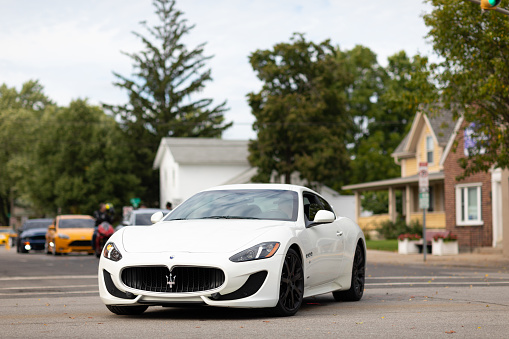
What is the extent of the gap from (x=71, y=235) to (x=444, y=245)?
13.9m

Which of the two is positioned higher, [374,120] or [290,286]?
[374,120]

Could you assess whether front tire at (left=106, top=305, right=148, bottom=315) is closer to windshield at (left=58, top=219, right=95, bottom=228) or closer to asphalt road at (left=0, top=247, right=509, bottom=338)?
asphalt road at (left=0, top=247, right=509, bottom=338)

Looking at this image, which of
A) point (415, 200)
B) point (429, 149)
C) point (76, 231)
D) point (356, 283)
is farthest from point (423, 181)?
point (415, 200)

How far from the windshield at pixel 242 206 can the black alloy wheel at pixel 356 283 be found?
172 cm

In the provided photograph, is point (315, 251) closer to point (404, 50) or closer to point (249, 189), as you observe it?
point (249, 189)

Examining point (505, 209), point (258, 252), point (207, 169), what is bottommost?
point (258, 252)

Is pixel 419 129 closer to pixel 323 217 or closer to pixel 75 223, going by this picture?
pixel 75 223

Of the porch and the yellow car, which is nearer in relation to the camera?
the yellow car

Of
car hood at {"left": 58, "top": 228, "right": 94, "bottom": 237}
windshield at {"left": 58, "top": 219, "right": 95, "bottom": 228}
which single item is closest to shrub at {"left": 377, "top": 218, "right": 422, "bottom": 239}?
windshield at {"left": 58, "top": 219, "right": 95, "bottom": 228}

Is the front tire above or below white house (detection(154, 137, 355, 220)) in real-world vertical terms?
below

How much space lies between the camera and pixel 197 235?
8.96 meters

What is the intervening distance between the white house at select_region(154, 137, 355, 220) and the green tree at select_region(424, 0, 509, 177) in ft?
123

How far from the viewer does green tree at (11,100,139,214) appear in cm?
7106

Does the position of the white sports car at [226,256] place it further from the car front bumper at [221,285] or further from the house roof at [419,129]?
the house roof at [419,129]
